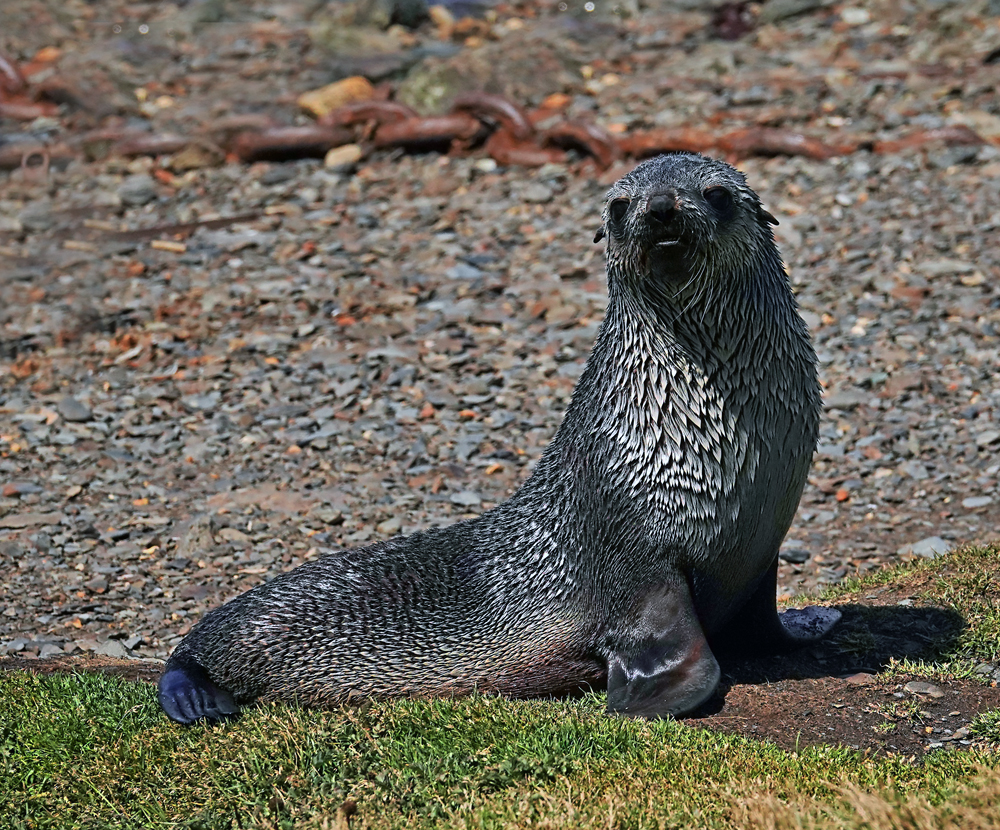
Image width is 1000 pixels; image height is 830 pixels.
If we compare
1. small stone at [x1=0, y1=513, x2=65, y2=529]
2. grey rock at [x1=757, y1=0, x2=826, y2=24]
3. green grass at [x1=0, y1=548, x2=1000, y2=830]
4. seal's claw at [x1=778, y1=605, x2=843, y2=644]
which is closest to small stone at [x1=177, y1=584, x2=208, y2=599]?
small stone at [x1=0, y1=513, x2=65, y2=529]

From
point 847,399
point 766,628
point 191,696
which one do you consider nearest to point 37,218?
point 847,399

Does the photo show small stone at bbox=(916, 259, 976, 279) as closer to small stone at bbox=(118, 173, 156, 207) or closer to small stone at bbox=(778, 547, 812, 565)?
small stone at bbox=(778, 547, 812, 565)

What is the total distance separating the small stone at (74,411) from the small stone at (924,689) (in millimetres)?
6413

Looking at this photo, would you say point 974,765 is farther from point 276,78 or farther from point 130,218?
point 276,78

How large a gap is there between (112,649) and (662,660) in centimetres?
318

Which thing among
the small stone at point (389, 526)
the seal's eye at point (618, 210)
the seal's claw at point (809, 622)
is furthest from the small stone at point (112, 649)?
the seal's eye at point (618, 210)

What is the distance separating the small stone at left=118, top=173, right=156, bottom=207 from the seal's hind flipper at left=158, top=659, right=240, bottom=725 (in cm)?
800

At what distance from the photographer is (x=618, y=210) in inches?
212

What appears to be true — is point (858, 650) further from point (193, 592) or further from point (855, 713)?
point (193, 592)

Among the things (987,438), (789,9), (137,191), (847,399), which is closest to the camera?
(987,438)

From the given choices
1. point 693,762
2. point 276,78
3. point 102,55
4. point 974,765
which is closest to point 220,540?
point 693,762

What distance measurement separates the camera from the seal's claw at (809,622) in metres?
5.94

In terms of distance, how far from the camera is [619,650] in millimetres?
5527

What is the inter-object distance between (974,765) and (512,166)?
8.97m
